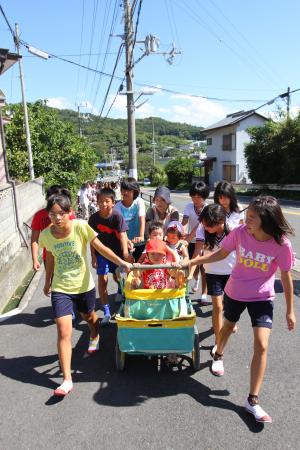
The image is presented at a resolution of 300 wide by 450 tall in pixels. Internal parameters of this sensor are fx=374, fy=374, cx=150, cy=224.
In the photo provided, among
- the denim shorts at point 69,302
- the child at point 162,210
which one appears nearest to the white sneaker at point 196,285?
the child at point 162,210

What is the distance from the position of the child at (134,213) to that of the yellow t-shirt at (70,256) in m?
1.49

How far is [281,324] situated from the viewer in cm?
441

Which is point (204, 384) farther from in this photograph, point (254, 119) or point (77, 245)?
point (254, 119)

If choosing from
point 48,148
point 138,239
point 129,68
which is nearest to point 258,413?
point 138,239

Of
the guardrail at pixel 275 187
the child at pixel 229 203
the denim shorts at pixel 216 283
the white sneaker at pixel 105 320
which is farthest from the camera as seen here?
the guardrail at pixel 275 187

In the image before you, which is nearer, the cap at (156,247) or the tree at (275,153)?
the cap at (156,247)

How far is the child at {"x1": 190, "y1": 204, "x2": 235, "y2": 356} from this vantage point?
3.58 meters

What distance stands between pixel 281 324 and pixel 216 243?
145 centimetres

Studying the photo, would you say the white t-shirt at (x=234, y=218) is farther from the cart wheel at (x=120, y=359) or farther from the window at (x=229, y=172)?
the window at (x=229, y=172)

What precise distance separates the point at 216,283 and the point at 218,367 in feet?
2.51

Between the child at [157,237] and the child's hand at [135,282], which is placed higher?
the child at [157,237]

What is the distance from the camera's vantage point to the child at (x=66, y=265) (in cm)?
320

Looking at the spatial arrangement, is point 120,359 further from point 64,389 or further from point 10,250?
point 10,250

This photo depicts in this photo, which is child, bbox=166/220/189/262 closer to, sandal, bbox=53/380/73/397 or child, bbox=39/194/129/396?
child, bbox=39/194/129/396
